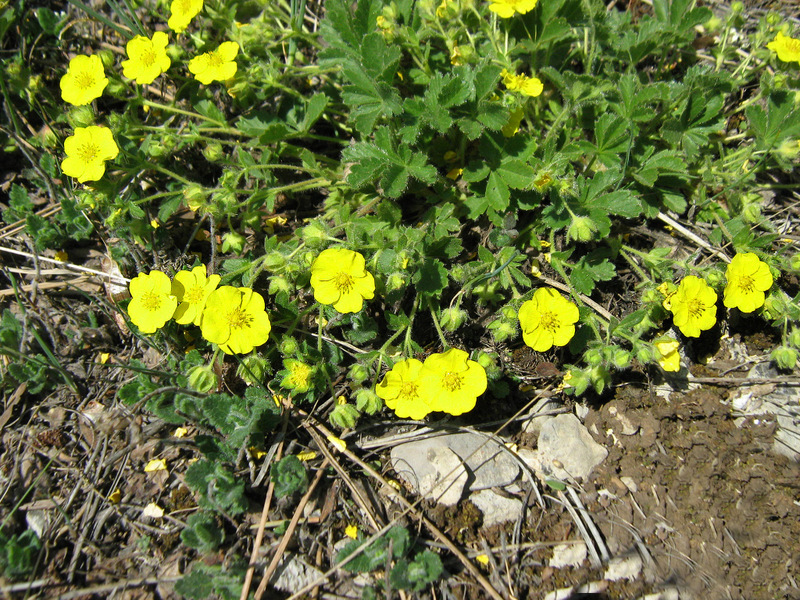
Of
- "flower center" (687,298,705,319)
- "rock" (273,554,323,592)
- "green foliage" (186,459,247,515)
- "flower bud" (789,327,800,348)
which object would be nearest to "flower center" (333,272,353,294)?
"green foliage" (186,459,247,515)

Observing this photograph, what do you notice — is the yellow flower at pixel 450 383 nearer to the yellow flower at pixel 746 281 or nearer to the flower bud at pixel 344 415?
the flower bud at pixel 344 415

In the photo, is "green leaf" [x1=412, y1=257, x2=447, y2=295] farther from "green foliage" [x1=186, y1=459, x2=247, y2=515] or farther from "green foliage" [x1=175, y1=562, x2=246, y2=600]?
"green foliage" [x1=175, y1=562, x2=246, y2=600]

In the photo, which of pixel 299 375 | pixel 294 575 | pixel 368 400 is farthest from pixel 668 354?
pixel 294 575

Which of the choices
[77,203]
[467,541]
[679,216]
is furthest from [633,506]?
[77,203]

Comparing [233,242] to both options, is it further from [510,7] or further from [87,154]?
[510,7]

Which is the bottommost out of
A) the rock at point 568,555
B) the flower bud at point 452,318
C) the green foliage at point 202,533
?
the rock at point 568,555

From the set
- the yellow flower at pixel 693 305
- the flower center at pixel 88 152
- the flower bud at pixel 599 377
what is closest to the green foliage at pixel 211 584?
the flower bud at pixel 599 377
